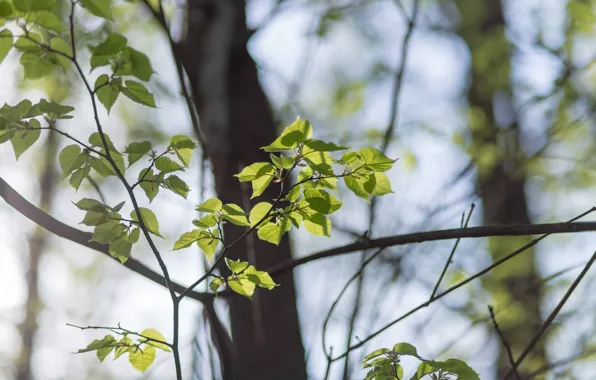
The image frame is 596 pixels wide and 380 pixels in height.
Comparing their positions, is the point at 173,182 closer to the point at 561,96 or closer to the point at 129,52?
the point at 129,52

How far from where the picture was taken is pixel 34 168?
8.01 meters

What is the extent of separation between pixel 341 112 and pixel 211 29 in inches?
70.8

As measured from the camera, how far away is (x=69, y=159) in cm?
100

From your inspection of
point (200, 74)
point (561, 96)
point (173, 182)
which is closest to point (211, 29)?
point (200, 74)

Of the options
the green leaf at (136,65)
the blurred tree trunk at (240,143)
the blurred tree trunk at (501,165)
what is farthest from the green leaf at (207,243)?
the blurred tree trunk at (501,165)

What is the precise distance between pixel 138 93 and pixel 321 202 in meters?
0.38

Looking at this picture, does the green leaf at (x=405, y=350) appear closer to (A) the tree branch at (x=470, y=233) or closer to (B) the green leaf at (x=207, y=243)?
(A) the tree branch at (x=470, y=233)

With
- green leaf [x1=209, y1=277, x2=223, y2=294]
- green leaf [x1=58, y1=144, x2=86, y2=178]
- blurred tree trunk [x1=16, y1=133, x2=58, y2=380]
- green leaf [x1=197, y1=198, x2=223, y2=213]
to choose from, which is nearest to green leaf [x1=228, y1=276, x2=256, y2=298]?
green leaf [x1=209, y1=277, x2=223, y2=294]

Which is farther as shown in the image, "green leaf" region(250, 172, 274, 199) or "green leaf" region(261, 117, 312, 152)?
"green leaf" region(250, 172, 274, 199)

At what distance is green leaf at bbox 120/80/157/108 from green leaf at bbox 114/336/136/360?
1.49 feet

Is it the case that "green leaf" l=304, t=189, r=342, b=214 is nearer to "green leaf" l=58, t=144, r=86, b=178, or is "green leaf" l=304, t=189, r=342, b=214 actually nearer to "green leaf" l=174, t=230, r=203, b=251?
"green leaf" l=174, t=230, r=203, b=251

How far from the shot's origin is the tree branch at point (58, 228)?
999mm

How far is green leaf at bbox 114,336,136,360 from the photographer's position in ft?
3.40

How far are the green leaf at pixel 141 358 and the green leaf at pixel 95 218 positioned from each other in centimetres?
28
